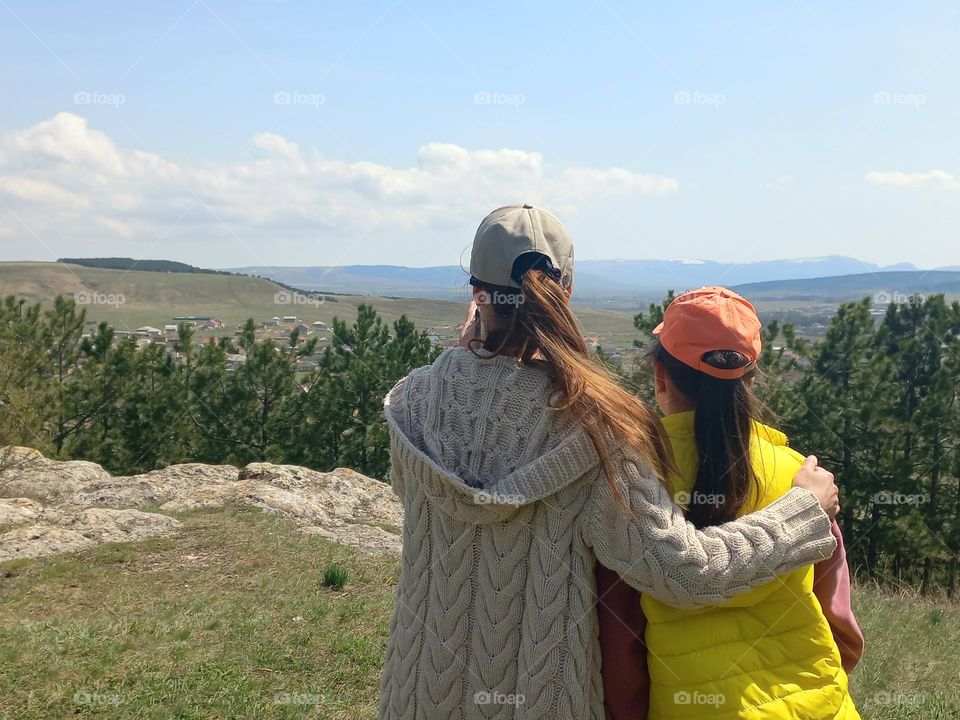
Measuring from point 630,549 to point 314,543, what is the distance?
5.89m

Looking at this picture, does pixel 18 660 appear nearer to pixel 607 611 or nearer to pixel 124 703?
pixel 124 703

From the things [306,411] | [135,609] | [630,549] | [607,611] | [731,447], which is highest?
[731,447]

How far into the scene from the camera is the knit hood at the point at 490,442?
61.3 inches

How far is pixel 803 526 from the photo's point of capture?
63.1 inches

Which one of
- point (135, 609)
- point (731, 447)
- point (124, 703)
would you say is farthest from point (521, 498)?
point (135, 609)

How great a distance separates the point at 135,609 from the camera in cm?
513

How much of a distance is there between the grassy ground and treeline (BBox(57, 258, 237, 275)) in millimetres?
105287

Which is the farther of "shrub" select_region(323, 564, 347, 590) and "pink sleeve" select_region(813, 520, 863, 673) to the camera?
"shrub" select_region(323, 564, 347, 590)

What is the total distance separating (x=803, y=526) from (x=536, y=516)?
533 mm

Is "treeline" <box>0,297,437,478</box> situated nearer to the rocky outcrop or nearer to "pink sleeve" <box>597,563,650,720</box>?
the rocky outcrop

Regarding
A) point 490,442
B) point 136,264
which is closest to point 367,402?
point 490,442

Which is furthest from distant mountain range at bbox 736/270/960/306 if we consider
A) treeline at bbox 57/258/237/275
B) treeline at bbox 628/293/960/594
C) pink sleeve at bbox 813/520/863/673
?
pink sleeve at bbox 813/520/863/673

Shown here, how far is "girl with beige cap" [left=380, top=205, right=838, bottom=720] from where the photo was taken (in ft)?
5.05

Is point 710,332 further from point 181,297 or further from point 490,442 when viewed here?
point 181,297
